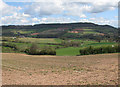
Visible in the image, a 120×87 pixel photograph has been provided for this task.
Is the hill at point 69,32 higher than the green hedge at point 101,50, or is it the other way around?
the hill at point 69,32

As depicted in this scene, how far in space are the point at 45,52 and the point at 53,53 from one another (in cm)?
283

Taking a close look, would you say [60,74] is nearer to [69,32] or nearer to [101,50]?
[101,50]

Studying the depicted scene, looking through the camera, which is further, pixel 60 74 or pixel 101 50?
pixel 101 50

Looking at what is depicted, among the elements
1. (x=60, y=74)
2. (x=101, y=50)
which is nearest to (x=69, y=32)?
(x=101, y=50)

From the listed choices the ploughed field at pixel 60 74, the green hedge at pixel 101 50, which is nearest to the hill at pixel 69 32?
the green hedge at pixel 101 50

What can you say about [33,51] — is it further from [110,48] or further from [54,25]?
[54,25]

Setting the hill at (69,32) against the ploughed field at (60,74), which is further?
the hill at (69,32)

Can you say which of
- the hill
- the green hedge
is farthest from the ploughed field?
the hill

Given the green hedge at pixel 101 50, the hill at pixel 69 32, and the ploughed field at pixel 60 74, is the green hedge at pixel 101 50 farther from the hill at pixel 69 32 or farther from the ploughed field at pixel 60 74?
the hill at pixel 69 32

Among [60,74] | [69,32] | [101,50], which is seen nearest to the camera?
[60,74]

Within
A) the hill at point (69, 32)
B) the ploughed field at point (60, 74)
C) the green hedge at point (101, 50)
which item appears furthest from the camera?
the hill at point (69, 32)

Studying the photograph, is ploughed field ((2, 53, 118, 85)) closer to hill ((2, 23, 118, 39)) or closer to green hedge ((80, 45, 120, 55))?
green hedge ((80, 45, 120, 55))

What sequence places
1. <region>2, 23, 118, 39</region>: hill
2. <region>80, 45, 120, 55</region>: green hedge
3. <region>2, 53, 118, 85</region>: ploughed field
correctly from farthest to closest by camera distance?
<region>2, 23, 118, 39</region>: hill, <region>80, 45, 120, 55</region>: green hedge, <region>2, 53, 118, 85</region>: ploughed field

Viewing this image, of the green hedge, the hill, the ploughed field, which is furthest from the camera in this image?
the hill
